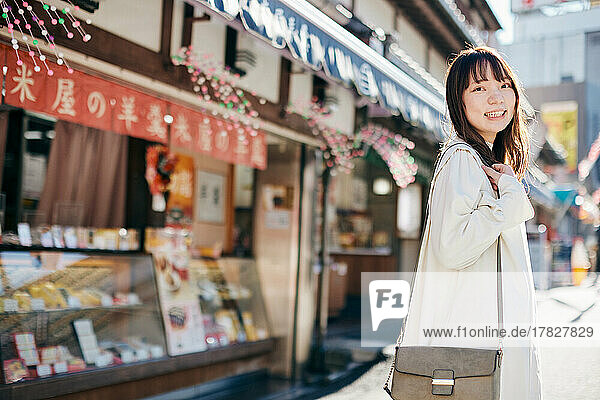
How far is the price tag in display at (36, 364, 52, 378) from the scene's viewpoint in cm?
506

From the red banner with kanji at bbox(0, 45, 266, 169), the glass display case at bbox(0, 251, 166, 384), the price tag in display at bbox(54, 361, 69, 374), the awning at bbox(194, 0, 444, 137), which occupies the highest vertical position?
the awning at bbox(194, 0, 444, 137)

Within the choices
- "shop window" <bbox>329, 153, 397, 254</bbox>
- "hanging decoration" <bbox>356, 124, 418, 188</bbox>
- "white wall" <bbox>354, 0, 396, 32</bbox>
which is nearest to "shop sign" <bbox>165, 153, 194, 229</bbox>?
"hanging decoration" <bbox>356, 124, 418, 188</bbox>

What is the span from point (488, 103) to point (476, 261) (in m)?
0.63

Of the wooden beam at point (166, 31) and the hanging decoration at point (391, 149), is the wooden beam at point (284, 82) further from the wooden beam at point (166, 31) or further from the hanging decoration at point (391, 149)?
the wooden beam at point (166, 31)

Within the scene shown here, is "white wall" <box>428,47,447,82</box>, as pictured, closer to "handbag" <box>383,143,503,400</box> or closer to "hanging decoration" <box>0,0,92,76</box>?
"hanging decoration" <box>0,0,92,76</box>

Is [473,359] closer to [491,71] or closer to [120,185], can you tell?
[491,71]

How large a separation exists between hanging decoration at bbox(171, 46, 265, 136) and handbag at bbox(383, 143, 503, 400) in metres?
4.01

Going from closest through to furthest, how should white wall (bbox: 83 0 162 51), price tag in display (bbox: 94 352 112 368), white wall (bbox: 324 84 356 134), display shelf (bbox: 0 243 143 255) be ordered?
white wall (bbox: 83 0 162 51)
display shelf (bbox: 0 243 143 255)
price tag in display (bbox: 94 352 112 368)
white wall (bbox: 324 84 356 134)

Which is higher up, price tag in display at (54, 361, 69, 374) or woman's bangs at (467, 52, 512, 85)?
woman's bangs at (467, 52, 512, 85)

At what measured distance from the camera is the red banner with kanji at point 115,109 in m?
4.52

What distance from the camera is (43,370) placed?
5.10m

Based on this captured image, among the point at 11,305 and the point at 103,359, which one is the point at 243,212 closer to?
the point at 103,359

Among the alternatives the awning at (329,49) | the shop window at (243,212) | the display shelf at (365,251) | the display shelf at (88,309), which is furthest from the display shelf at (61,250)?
the display shelf at (365,251)

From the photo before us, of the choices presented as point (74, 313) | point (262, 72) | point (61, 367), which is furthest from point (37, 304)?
point (262, 72)
